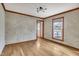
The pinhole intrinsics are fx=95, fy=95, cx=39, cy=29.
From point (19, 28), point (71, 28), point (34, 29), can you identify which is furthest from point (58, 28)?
point (19, 28)

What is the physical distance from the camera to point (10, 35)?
657 centimetres

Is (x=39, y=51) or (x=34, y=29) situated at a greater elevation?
(x=34, y=29)

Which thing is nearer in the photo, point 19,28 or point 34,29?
point 19,28

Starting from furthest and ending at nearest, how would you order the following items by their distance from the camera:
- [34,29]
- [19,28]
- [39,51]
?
[34,29], [19,28], [39,51]

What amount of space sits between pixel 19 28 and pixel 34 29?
5.64ft

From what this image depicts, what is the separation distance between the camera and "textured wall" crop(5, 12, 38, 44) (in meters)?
6.52

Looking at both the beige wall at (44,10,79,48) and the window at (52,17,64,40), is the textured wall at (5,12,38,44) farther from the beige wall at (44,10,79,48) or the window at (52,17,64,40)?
the beige wall at (44,10,79,48)

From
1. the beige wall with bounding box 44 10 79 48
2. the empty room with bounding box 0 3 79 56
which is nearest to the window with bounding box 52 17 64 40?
the empty room with bounding box 0 3 79 56

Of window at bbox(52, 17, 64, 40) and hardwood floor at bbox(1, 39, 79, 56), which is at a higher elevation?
window at bbox(52, 17, 64, 40)

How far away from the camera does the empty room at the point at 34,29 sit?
479cm

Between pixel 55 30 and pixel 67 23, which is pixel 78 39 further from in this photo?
pixel 55 30

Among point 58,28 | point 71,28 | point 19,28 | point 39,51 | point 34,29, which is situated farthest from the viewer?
point 34,29

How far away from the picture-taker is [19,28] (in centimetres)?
728

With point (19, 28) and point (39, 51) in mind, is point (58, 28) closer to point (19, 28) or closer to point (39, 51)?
point (19, 28)
